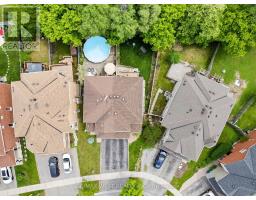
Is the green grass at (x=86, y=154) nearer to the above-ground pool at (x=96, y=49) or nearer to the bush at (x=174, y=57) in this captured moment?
the above-ground pool at (x=96, y=49)

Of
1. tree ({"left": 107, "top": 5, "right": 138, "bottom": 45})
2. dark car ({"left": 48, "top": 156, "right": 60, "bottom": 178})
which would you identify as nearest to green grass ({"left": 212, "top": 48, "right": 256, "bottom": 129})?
tree ({"left": 107, "top": 5, "right": 138, "bottom": 45})

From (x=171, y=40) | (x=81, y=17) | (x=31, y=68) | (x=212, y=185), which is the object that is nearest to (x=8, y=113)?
(x=31, y=68)

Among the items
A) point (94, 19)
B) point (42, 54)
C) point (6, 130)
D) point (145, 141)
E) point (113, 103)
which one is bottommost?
point (145, 141)

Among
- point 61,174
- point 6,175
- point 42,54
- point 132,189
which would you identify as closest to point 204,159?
point 132,189

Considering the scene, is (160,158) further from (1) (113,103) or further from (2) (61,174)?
(2) (61,174)

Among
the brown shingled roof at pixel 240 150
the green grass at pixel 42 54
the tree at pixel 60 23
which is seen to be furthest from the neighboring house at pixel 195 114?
the green grass at pixel 42 54

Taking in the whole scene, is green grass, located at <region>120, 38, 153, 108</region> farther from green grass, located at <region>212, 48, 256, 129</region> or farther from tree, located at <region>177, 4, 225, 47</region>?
green grass, located at <region>212, 48, 256, 129</region>
